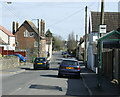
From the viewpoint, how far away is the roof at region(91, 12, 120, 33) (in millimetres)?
36688

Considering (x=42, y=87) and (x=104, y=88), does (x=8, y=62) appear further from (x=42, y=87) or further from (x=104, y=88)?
(x=104, y=88)

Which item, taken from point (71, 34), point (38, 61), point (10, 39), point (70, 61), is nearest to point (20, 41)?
point (10, 39)

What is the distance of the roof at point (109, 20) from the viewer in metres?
36.7

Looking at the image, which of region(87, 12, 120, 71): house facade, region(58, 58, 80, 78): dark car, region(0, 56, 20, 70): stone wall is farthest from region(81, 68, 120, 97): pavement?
region(87, 12, 120, 71): house facade

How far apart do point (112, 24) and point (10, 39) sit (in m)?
23.0

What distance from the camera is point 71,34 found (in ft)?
465

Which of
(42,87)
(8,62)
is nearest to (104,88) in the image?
(42,87)


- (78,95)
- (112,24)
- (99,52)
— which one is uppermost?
(112,24)

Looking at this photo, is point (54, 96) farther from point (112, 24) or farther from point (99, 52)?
point (112, 24)

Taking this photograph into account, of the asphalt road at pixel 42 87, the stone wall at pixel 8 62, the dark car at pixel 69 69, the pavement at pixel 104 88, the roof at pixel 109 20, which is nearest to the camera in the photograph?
the pavement at pixel 104 88

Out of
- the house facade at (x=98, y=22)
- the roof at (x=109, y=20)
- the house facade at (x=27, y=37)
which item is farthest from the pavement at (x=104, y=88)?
the house facade at (x=27, y=37)

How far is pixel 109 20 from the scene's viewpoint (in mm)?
38625

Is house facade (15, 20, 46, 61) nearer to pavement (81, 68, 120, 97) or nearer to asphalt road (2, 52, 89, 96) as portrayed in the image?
asphalt road (2, 52, 89, 96)

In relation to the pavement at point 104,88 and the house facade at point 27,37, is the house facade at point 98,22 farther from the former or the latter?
the house facade at point 27,37
